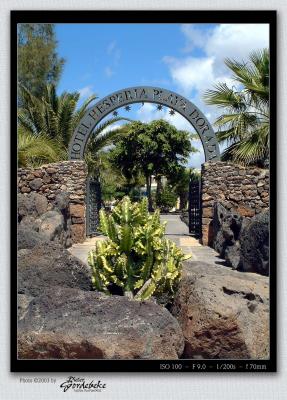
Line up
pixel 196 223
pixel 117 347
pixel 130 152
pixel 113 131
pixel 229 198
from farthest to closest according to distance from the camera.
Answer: pixel 130 152 → pixel 113 131 → pixel 196 223 → pixel 229 198 → pixel 117 347

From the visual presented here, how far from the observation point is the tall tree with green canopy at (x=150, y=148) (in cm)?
2722

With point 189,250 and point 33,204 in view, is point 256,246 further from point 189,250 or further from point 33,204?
point 33,204

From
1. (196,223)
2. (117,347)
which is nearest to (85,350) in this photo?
(117,347)

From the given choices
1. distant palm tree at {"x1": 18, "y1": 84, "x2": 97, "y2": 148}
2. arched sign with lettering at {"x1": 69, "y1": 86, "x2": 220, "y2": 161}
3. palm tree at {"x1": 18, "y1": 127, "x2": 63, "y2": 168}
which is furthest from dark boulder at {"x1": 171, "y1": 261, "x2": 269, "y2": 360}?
arched sign with lettering at {"x1": 69, "y1": 86, "x2": 220, "y2": 161}

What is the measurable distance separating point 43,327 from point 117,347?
605mm

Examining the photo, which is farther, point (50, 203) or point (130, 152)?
point (130, 152)

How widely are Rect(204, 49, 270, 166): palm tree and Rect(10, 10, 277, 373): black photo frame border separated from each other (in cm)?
57

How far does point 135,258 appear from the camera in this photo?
190 inches

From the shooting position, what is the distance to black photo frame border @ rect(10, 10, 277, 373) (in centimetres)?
383

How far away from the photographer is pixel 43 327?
3908 mm

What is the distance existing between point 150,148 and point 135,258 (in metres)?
23.2

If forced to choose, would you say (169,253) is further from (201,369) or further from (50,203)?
(50,203)
